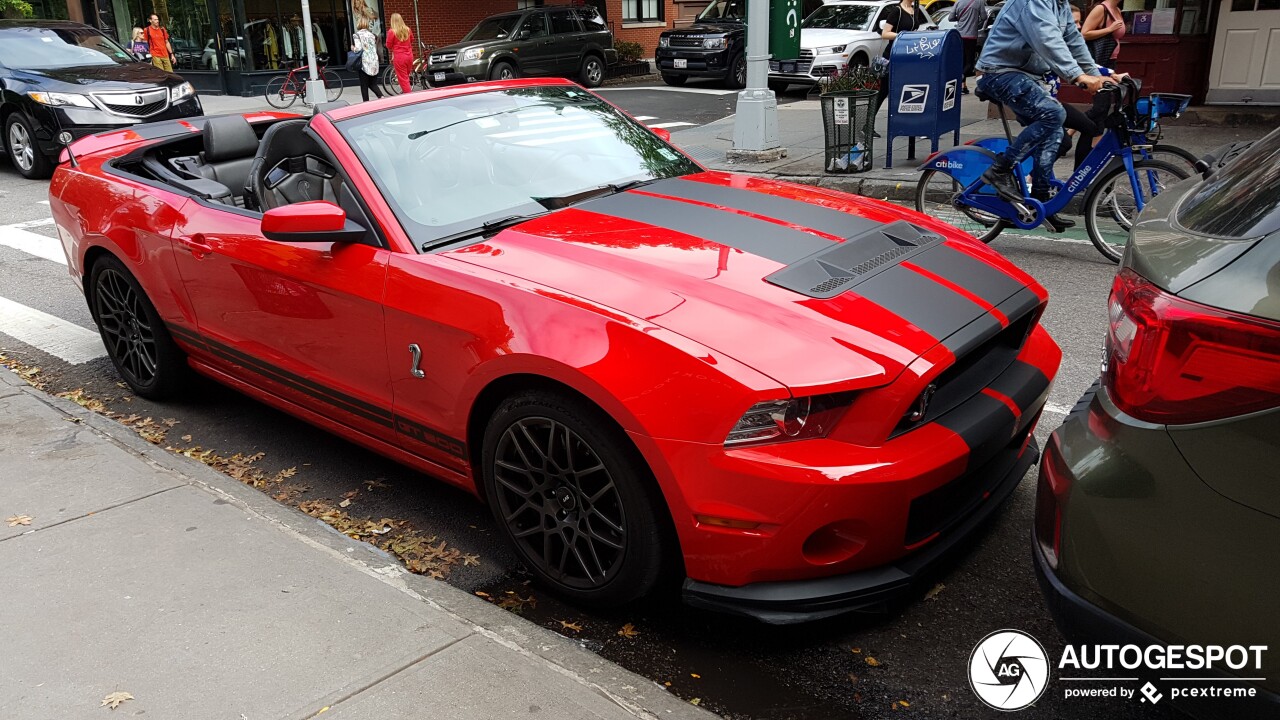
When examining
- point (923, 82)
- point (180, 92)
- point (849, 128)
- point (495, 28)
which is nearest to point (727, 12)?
point (495, 28)

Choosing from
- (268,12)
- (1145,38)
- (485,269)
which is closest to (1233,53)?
(1145,38)

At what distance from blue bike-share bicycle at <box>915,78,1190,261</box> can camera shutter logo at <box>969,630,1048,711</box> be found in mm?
3804

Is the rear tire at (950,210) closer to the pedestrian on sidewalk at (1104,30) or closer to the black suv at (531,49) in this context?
the pedestrian on sidewalk at (1104,30)

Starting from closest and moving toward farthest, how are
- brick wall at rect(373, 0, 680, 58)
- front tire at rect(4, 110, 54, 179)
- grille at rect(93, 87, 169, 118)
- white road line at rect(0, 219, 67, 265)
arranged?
white road line at rect(0, 219, 67, 265) < front tire at rect(4, 110, 54, 179) < grille at rect(93, 87, 169, 118) < brick wall at rect(373, 0, 680, 58)

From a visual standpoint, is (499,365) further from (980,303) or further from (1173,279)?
(1173,279)

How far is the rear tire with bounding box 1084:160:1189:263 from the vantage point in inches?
251

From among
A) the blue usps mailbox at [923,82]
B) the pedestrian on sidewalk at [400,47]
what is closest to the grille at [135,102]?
the pedestrian on sidewalk at [400,47]

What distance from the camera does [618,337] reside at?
2867mm

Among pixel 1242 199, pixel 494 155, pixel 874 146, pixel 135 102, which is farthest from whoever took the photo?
pixel 135 102

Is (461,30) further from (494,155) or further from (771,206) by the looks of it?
(771,206)

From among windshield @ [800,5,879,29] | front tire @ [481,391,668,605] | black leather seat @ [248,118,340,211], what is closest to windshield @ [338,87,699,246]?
black leather seat @ [248,118,340,211]

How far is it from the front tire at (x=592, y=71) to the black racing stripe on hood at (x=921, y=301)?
21029 millimetres

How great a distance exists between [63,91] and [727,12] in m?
13.7

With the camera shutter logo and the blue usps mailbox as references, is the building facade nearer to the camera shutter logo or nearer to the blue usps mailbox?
the blue usps mailbox
